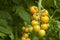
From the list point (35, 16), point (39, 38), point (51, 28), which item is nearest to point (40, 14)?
point (35, 16)

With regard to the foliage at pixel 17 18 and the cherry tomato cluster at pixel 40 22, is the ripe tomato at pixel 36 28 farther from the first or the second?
the foliage at pixel 17 18

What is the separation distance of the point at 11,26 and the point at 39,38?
12.3 inches

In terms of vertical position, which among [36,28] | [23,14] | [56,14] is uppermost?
[56,14]

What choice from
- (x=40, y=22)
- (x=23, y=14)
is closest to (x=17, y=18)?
(x=23, y=14)

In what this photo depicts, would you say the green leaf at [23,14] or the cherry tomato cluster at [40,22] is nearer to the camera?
the cherry tomato cluster at [40,22]

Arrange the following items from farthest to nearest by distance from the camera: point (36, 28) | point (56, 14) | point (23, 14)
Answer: point (56, 14) → point (23, 14) → point (36, 28)

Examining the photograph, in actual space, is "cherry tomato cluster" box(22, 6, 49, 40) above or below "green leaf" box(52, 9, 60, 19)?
below

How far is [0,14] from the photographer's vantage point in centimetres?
181

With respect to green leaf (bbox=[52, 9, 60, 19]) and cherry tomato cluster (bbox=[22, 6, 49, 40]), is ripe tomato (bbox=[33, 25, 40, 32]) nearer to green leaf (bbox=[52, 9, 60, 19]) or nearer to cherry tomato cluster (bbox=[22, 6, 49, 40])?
cherry tomato cluster (bbox=[22, 6, 49, 40])

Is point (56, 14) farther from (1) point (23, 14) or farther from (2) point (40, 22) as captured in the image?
(2) point (40, 22)

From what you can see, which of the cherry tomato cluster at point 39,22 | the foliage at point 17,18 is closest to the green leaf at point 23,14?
the foliage at point 17,18

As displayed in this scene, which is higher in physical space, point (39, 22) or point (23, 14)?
point (23, 14)

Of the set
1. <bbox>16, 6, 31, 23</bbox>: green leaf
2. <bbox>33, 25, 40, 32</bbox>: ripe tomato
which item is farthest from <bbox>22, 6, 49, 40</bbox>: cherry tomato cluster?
<bbox>16, 6, 31, 23</bbox>: green leaf

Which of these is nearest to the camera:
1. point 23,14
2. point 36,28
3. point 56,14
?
point 36,28
